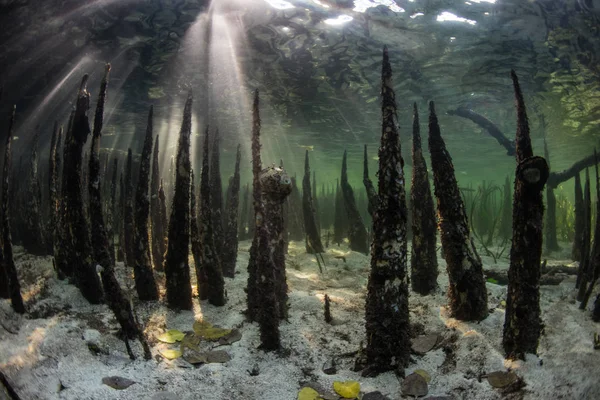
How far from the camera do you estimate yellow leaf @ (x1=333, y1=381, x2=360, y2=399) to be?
318 cm

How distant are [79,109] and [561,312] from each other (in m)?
6.94

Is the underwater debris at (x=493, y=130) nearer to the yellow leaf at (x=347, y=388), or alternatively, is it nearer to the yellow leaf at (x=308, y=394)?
the yellow leaf at (x=347, y=388)

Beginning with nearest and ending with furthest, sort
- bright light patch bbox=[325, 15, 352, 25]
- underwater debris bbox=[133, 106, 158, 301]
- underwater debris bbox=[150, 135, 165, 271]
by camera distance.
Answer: underwater debris bbox=[133, 106, 158, 301] → underwater debris bbox=[150, 135, 165, 271] → bright light patch bbox=[325, 15, 352, 25]

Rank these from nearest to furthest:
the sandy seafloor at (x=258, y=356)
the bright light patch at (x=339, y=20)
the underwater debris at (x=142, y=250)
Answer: the sandy seafloor at (x=258, y=356), the underwater debris at (x=142, y=250), the bright light patch at (x=339, y=20)

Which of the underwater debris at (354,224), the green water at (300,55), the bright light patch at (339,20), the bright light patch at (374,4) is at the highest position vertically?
the bright light patch at (374,4)

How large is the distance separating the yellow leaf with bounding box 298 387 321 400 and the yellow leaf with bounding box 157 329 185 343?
182cm

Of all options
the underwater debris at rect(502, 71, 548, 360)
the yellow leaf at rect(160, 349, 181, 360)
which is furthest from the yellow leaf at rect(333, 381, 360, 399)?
the yellow leaf at rect(160, 349, 181, 360)

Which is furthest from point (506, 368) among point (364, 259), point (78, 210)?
point (364, 259)

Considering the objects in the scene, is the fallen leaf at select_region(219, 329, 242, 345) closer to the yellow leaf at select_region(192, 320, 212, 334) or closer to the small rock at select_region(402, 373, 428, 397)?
the yellow leaf at select_region(192, 320, 212, 334)

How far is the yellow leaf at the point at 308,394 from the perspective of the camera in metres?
3.17

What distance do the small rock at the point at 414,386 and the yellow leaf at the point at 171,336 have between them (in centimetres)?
276

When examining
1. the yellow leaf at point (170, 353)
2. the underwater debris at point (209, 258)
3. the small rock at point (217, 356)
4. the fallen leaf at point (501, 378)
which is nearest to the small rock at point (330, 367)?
the small rock at point (217, 356)

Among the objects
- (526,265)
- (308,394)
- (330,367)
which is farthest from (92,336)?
(526,265)

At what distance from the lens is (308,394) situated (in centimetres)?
322
